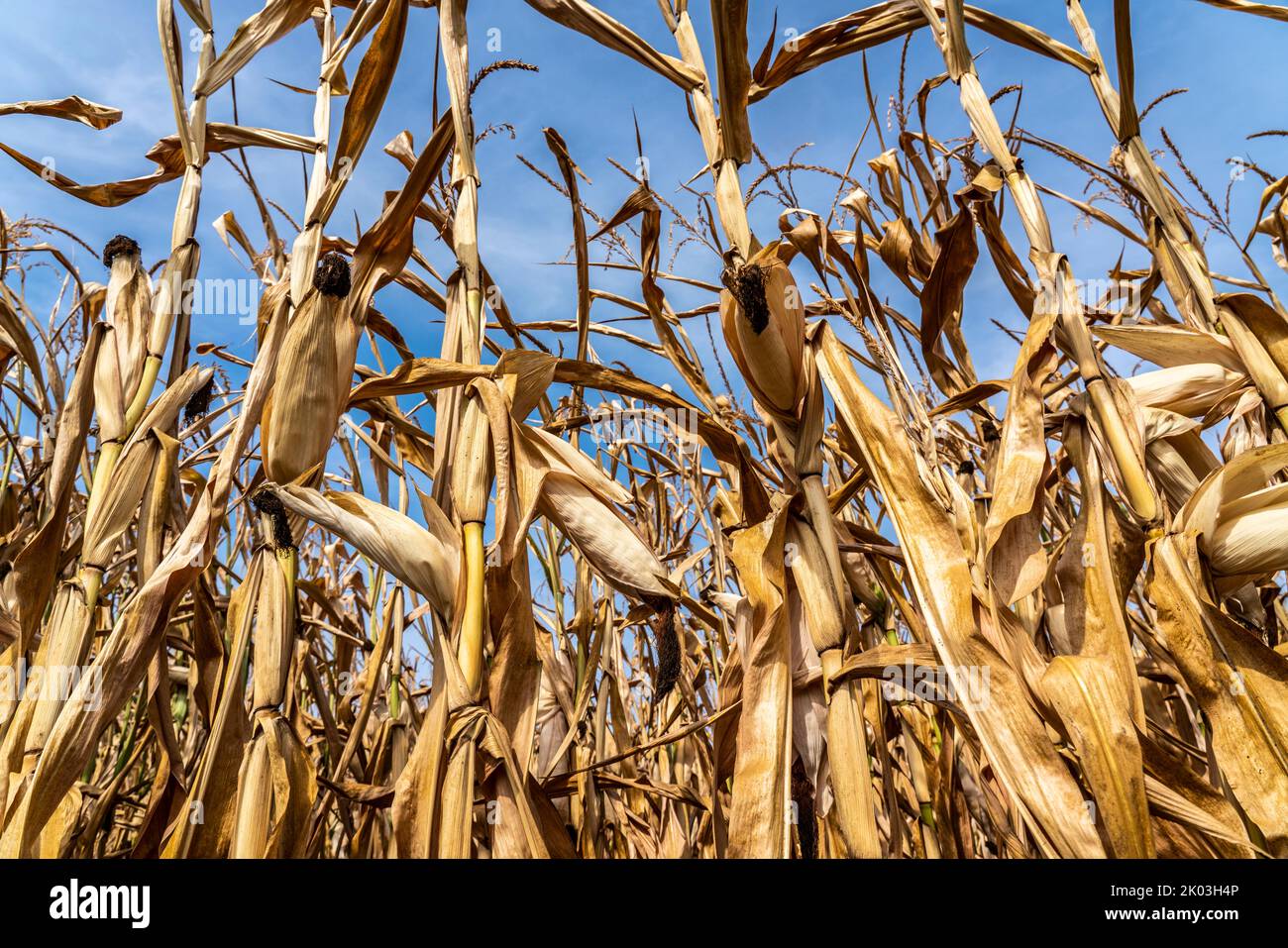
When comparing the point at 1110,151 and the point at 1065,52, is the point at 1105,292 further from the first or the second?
the point at 1065,52

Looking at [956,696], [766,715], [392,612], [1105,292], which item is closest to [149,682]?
[392,612]

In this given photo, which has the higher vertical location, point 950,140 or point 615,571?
point 950,140

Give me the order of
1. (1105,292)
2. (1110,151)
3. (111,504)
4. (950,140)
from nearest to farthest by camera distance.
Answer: (111,504) → (1110,151) → (1105,292) → (950,140)

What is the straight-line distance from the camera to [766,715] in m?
0.73

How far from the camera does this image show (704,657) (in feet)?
7.30

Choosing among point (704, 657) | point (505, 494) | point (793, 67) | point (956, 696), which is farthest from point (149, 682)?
point (704, 657)

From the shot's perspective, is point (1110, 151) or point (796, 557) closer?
point (796, 557)

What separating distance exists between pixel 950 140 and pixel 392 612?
1528mm

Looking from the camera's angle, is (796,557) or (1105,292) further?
(1105,292)

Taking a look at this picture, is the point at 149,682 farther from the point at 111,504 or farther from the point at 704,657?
the point at 704,657

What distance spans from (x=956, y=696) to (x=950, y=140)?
1389 mm

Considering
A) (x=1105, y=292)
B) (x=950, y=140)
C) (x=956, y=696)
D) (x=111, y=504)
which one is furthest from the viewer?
(x=950, y=140)

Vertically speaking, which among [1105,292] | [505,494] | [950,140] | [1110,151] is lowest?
[505,494]

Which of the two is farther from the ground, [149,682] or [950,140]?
[950,140]
